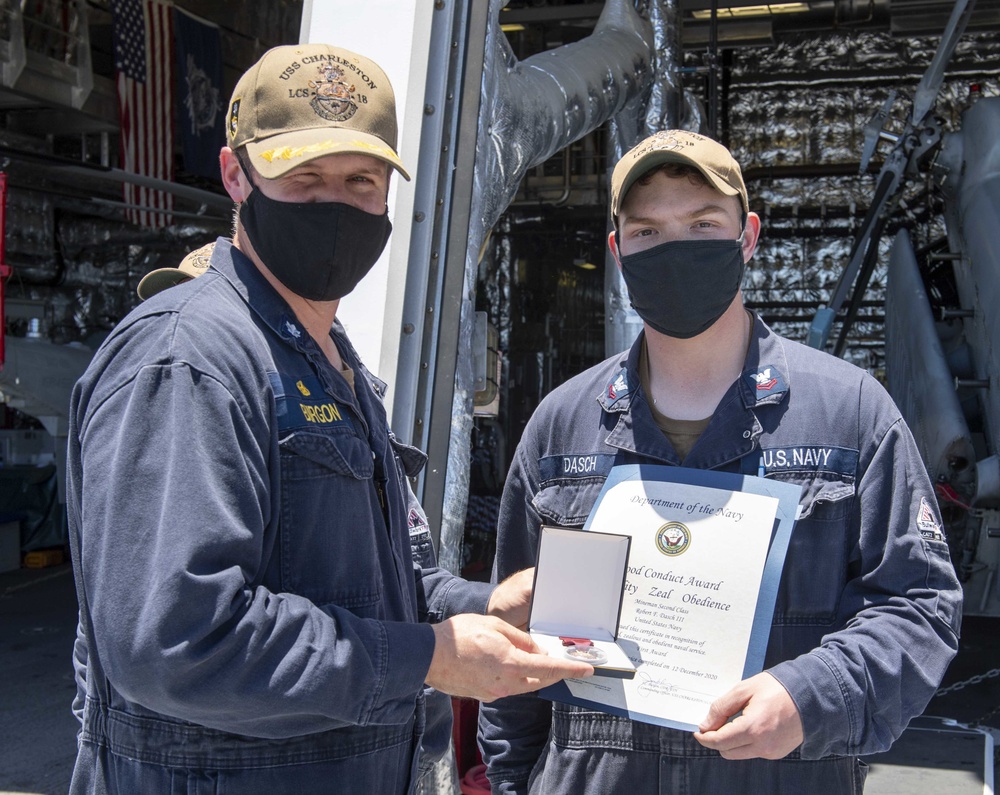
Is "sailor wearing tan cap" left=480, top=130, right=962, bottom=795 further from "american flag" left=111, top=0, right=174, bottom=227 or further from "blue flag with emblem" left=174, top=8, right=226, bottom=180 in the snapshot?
"blue flag with emblem" left=174, top=8, right=226, bottom=180

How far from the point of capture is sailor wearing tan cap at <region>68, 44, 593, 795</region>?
1.39 metres

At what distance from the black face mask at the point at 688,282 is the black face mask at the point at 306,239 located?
A: 597 millimetres

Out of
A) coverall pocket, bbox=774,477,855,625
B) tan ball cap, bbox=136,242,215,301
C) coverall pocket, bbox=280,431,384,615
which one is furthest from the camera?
tan ball cap, bbox=136,242,215,301

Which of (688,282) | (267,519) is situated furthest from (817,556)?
(267,519)

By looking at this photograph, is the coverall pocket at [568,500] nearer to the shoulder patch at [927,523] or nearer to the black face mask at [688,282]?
the black face mask at [688,282]

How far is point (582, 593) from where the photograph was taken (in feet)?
5.85

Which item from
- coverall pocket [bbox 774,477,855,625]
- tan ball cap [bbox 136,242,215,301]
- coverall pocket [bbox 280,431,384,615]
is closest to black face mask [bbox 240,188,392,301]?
coverall pocket [bbox 280,431,384,615]

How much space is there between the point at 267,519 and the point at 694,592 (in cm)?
78

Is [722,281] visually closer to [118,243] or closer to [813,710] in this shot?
[813,710]

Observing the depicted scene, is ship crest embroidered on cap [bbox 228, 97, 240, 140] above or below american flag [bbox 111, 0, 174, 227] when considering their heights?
below

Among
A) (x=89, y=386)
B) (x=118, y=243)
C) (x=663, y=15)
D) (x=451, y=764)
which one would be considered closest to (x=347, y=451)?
(x=89, y=386)

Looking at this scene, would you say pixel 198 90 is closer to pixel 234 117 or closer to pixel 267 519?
pixel 234 117

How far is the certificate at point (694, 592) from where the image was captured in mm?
1750

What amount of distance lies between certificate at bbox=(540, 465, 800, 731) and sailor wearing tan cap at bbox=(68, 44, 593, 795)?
0.18 metres
